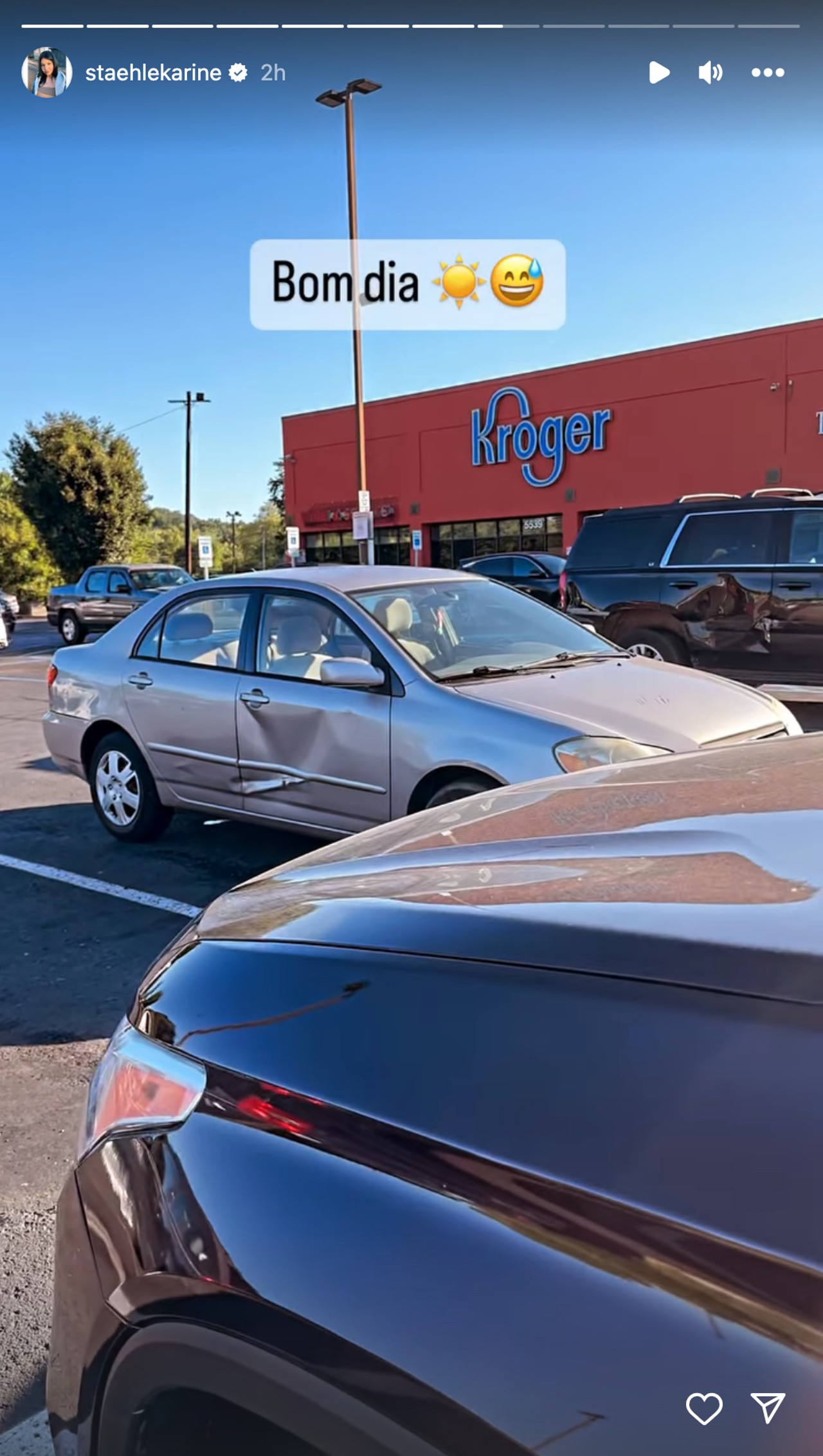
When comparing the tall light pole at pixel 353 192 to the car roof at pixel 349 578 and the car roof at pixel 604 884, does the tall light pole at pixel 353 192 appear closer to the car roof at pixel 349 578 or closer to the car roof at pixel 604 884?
the car roof at pixel 349 578

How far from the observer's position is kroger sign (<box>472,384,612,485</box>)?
27.0 m

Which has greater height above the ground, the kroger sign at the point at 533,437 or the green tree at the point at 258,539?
the green tree at the point at 258,539

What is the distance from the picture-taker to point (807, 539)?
977cm

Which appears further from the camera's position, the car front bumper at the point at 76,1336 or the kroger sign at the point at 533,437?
the kroger sign at the point at 533,437

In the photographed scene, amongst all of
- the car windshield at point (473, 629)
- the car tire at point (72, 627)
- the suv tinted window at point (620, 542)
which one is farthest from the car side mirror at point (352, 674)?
the car tire at point (72, 627)

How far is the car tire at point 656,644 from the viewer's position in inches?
413

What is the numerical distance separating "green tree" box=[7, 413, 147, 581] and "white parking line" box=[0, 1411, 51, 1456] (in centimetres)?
4356

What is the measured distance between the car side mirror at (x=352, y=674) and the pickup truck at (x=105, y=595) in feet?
64.0

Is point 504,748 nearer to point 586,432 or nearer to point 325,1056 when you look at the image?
point 325,1056

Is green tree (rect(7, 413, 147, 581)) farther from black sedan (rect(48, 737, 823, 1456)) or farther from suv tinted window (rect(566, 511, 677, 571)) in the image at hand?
black sedan (rect(48, 737, 823, 1456))

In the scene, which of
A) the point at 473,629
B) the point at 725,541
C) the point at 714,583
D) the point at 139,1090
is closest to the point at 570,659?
the point at 473,629

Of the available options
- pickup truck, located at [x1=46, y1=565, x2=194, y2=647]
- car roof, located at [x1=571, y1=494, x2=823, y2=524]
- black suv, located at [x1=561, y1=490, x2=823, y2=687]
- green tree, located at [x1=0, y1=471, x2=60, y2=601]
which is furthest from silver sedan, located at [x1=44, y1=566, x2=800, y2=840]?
green tree, located at [x1=0, y1=471, x2=60, y2=601]

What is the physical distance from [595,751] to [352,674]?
126 cm

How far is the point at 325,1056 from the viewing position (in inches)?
55.3
